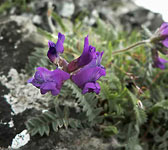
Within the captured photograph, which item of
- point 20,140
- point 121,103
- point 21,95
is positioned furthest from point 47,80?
point 121,103

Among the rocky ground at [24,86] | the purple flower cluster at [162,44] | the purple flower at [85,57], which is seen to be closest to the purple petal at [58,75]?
the purple flower at [85,57]

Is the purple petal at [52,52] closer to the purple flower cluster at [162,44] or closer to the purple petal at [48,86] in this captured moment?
the purple petal at [48,86]

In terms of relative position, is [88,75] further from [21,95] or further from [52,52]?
[21,95]

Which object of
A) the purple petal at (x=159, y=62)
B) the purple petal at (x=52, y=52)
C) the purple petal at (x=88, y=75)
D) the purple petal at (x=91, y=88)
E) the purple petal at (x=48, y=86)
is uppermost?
the purple petal at (x=159, y=62)

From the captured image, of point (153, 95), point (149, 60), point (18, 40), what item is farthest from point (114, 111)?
point (18, 40)

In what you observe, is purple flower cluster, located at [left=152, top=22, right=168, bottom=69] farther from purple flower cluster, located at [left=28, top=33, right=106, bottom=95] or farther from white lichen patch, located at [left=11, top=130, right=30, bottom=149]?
white lichen patch, located at [left=11, top=130, right=30, bottom=149]

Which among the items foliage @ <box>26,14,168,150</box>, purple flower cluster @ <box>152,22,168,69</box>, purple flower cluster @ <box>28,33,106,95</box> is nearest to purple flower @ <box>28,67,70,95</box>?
purple flower cluster @ <box>28,33,106,95</box>
